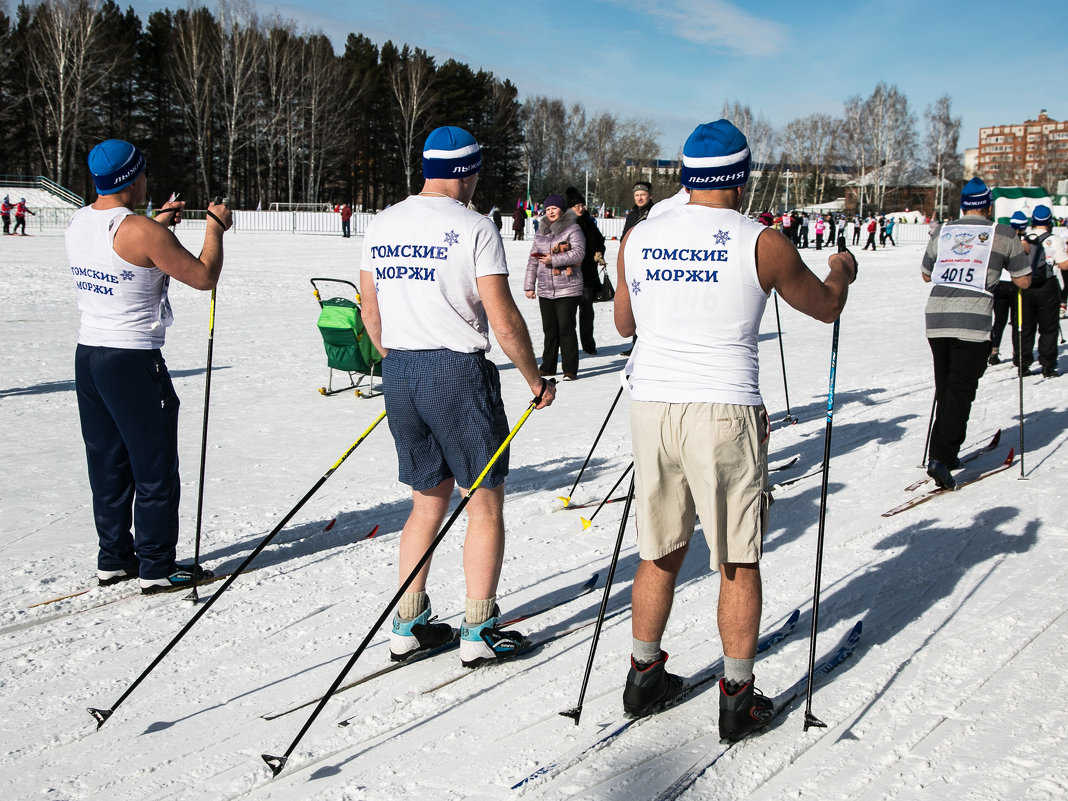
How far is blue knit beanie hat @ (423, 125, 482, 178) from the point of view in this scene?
318 centimetres

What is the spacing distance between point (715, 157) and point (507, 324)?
0.92 metres

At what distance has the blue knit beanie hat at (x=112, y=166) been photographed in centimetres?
375

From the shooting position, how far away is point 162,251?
12.1ft

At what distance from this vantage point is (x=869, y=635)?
3.71m

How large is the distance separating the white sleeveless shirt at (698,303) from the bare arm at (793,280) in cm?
3

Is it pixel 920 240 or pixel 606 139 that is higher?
pixel 606 139

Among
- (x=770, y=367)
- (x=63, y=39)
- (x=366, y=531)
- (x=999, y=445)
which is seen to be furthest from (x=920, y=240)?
(x=63, y=39)

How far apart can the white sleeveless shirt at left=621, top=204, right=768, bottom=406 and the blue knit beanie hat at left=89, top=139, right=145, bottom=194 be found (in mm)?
2302

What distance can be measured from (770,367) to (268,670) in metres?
8.29

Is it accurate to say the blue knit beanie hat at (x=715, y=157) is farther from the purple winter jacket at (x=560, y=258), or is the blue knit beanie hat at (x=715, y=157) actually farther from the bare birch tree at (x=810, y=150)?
the bare birch tree at (x=810, y=150)

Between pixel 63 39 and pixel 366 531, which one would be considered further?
pixel 63 39

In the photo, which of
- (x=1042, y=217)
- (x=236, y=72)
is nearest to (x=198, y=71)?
(x=236, y=72)

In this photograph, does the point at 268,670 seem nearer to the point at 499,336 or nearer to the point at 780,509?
the point at 499,336

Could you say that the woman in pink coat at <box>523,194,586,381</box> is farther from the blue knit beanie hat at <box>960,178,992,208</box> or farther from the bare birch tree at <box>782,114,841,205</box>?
the bare birch tree at <box>782,114,841,205</box>
